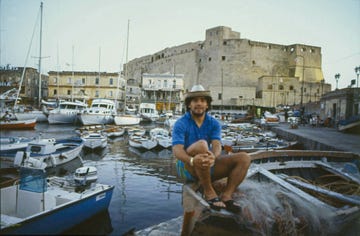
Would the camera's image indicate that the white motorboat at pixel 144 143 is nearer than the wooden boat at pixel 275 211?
No

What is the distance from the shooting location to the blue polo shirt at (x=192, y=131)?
2.43 meters

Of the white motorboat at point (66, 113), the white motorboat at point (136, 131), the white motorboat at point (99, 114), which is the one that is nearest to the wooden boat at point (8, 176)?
the white motorboat at point (136, 131)

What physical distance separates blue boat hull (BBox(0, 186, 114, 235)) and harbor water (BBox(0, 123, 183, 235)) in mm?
162

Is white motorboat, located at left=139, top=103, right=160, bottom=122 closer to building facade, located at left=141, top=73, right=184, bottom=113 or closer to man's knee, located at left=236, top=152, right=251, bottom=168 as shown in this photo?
building facade, located at left=141, top=73, right=184, bottom=113

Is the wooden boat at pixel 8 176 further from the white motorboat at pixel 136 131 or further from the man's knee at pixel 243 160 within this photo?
the white motorboat at pixel 136 131

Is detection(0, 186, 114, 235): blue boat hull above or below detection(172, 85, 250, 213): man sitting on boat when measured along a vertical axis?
below

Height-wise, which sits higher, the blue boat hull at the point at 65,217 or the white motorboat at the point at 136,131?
the blue boat hull at the point at 65,217

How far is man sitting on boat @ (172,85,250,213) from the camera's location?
7.11 ft

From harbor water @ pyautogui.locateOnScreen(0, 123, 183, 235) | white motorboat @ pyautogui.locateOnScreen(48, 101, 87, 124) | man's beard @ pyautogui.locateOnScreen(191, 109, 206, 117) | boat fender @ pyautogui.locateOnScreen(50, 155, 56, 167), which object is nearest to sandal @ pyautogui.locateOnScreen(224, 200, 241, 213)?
man's beard @ pyautogui.locateOnScreen(191, 109, 206, 117)

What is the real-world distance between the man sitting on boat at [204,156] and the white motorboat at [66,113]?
21234 millimetres

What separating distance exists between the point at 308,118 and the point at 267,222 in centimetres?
2784

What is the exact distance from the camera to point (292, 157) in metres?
5.16

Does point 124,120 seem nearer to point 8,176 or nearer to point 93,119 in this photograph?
point 93,119

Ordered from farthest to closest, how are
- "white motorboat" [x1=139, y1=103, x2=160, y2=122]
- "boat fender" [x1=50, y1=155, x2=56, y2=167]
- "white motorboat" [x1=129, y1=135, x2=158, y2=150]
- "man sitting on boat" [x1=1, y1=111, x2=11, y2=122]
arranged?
"white motorboat" [x1=139, y1=103, x2=160, y2=122]
"white motorboat" [x1=129, y1=135, x2=158, y2=150]
"boat fender" [x1=50, y1=155, x2=56, y2=167]
"man sitting on boat" [x1=1, y1=111, x2=11, y2=122]
